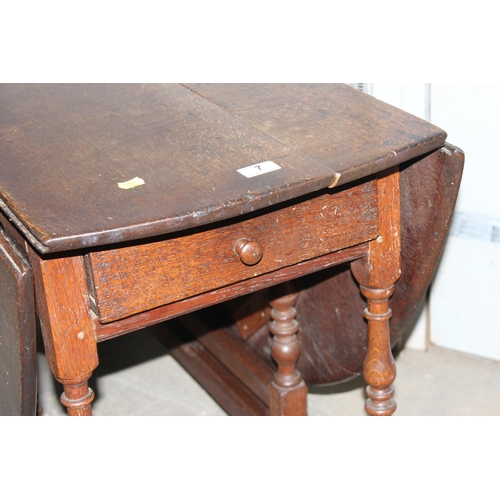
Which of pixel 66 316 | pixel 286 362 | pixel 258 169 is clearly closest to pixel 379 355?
pixel 286 362

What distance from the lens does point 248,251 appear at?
141 centimetres

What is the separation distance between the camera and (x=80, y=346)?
4.55ft

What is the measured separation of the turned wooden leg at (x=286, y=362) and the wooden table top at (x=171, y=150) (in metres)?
0.58

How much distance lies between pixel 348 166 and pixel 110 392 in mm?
1373

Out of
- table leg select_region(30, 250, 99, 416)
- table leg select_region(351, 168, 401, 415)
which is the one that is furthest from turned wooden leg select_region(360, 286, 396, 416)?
table leg select_region(30, 250, 99, 416)

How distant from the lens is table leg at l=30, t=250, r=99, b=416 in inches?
51.9

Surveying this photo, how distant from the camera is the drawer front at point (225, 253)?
1.33 metres

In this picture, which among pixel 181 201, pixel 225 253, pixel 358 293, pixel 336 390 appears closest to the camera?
pixel 181 201

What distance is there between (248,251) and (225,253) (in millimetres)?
38

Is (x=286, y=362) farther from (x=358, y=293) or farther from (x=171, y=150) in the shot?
(x=171, y=150)

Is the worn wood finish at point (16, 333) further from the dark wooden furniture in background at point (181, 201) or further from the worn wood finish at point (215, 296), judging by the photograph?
the worn wood finish at point (215, 296)

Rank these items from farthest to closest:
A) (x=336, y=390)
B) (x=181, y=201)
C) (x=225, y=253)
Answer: (x=336, y=390)
(x=225, y=253)
(x=181, y=201)

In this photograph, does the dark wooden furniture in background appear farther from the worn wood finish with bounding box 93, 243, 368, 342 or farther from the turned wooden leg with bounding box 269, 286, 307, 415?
the turned wooden leg with bounding box 269, 286, 307, 415

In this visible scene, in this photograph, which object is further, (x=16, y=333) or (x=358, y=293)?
(x=358, y=293)
